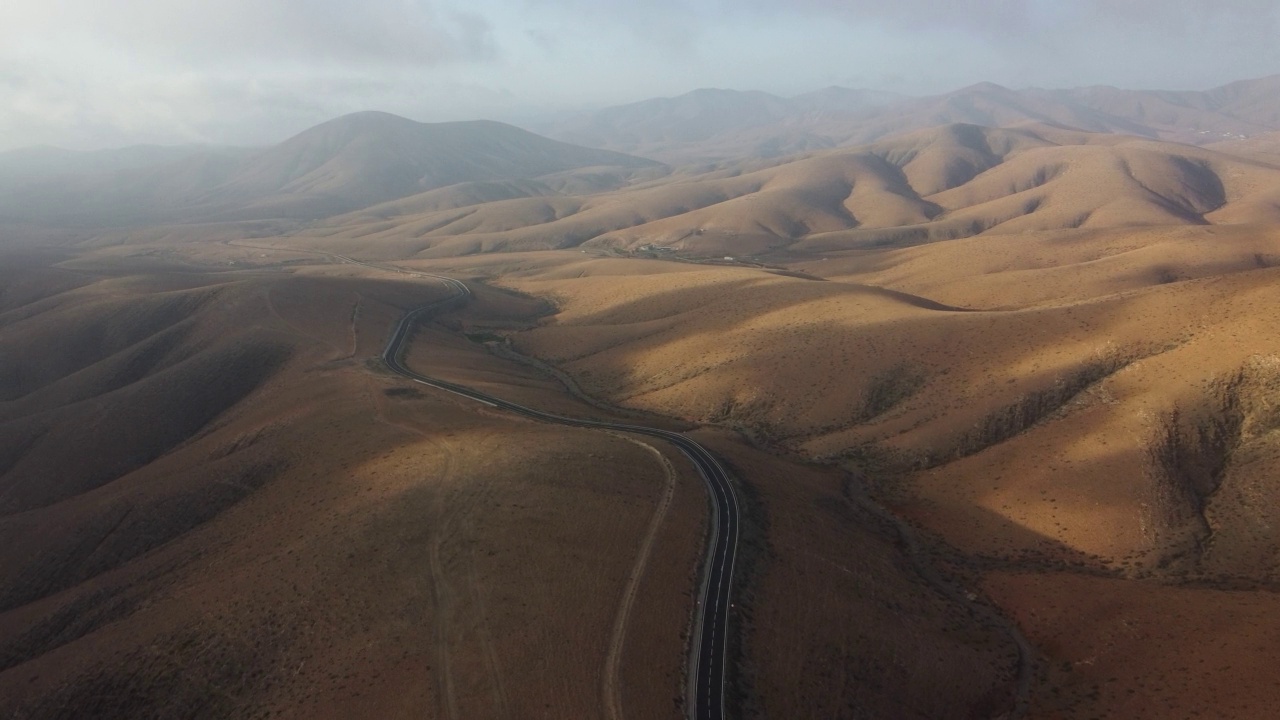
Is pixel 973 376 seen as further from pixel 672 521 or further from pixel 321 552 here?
pixel 321 552

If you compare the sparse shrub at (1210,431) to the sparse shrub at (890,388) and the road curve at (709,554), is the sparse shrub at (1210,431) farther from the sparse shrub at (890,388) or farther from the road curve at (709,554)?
the road curve at (709,554)

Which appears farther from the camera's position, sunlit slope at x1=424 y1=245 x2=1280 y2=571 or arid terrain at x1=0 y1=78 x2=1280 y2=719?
sunlit slope at x1=424 y1=245 x2=1280 y2=571

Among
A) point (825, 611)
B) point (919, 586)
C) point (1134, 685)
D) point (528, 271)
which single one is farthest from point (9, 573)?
point (528, 271)

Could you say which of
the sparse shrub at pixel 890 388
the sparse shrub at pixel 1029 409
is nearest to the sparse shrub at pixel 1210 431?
the sparse shrub at pixel 1029 409

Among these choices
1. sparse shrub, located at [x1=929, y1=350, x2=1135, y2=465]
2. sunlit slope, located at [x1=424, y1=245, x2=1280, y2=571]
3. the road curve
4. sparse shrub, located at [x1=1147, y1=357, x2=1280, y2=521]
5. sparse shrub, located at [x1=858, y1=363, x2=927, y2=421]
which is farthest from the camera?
sparse shrub, located at [x1=858, y1=363, x2=927, y2=421]

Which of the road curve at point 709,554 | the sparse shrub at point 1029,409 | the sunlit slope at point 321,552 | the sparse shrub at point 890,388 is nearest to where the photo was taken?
the road curve at point 709,554

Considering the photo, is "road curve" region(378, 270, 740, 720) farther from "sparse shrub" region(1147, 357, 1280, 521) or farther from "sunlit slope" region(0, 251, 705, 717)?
"sparse shrub" region(1147, 357, 1280, 521)

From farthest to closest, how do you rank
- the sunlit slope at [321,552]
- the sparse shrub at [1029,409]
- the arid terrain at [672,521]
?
1. the sparse shrub at [1029,409]
2. the arid terrain at [672,521]
3. the sunlit slope at [321,552]

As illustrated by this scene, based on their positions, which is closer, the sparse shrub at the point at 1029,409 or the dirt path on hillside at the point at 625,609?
the dirt path on hillside at the point at 625,609

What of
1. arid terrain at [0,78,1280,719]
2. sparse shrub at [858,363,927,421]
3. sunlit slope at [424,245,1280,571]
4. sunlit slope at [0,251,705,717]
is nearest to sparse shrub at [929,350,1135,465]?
sunlit slope at [424,245,1280,571]
